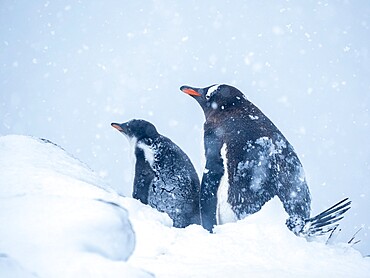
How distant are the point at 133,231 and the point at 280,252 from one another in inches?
23.3

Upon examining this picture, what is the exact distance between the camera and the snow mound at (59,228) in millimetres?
1036

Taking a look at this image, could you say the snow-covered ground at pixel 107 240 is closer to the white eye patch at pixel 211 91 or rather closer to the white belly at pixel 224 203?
the white belly at pixel 224 203

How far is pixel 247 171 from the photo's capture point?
8.86 feet

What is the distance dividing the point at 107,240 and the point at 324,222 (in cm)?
142

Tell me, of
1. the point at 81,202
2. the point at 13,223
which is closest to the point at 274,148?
the point at 81,202

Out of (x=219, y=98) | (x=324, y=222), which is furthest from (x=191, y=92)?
(x=324, y=222)

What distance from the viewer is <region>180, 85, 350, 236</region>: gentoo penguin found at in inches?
103

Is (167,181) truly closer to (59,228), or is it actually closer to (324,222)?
(324,222)

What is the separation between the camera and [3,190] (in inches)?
51.6

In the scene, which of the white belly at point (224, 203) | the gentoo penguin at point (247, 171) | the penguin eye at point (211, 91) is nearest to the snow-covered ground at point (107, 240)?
the gentoo penguin at point (247, 171)

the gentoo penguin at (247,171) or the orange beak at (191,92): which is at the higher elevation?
the orange beak at (191,92)

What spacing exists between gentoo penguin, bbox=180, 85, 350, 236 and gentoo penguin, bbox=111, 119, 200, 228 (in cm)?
37

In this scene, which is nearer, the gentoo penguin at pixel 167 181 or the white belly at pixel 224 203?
the white belly at pixel 224 203

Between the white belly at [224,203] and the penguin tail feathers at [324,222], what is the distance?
595 mm
